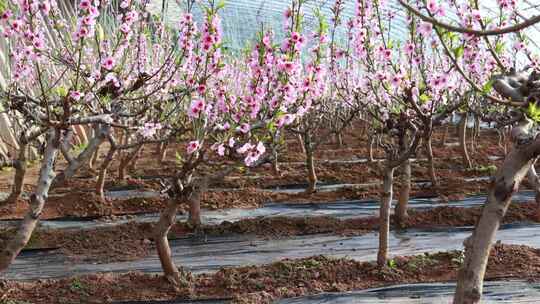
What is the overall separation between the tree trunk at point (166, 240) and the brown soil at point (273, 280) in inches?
2.9

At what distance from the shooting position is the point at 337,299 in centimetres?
412

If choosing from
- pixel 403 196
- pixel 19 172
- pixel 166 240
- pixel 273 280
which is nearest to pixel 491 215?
pixel 273 280

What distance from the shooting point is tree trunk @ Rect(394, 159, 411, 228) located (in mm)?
6227

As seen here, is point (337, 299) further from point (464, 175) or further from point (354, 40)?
point (464, 175)

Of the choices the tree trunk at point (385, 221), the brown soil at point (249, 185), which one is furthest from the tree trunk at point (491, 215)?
the brown soil at point (249, 185)

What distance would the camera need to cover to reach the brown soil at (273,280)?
417cm

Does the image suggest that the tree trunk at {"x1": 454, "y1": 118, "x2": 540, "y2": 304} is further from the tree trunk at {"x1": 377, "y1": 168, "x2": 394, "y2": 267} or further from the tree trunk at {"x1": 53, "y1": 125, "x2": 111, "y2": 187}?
the tree trunk at {"x1": 53, "y1": 125, "x2": 111, "y2": 187}

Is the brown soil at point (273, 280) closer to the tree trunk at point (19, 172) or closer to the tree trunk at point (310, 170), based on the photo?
the tree trunk at point (19, 172)

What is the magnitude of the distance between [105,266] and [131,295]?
104cm

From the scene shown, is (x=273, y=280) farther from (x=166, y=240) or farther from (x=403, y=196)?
(x=403, y=196)

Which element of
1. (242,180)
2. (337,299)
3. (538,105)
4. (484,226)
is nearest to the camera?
(484,226)

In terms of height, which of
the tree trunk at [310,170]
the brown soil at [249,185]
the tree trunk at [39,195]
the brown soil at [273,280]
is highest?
the tree trunk at [39,195]

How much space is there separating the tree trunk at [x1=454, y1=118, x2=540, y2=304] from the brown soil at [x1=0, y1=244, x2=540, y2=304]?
7.07ft

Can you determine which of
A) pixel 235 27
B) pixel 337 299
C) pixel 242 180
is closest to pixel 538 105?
pixel 337 299
